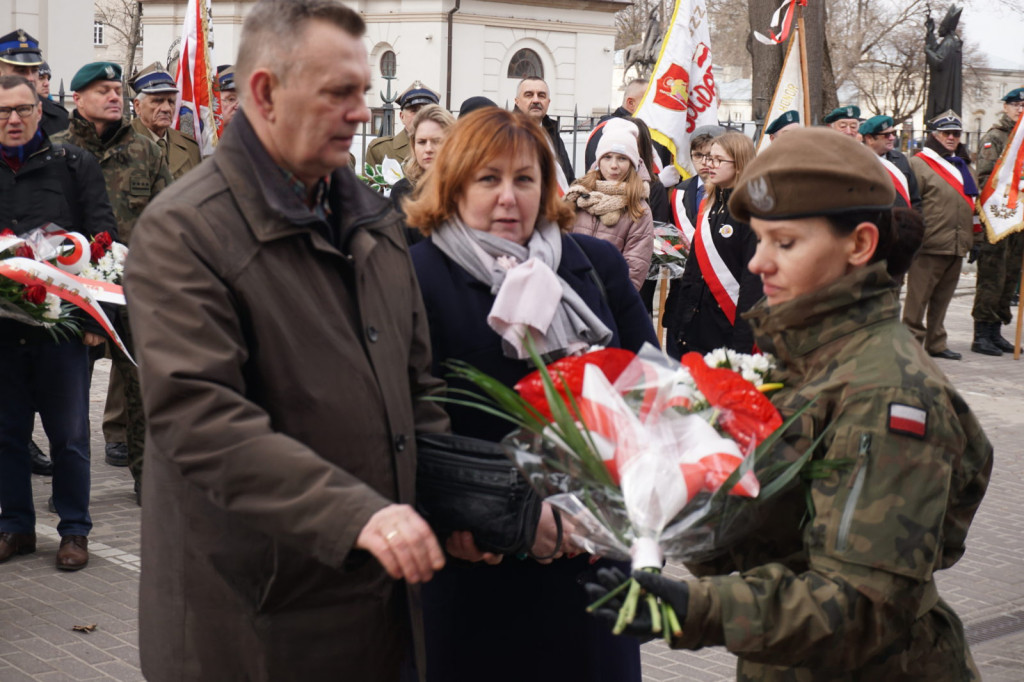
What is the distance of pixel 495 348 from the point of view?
11.6 ft

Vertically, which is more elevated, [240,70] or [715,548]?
[240,70]

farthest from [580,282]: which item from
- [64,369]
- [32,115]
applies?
[32,115]

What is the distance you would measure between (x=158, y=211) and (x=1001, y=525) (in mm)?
6207

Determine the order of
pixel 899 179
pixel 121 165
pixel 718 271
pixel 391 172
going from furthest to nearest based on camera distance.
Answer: pixel 899 179 → pixel 391 172 → pixel 121 165 → pixel 718 271

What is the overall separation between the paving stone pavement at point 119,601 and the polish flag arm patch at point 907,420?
3.01 meters

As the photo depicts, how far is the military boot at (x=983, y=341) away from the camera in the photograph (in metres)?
13.5

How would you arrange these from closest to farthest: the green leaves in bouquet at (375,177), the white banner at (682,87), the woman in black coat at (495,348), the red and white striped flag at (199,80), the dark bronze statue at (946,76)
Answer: the woman in black coat at (495,348), the green leaves in bouquet at (375,177), the red and white striped flag at (199,80), the white banner at (682,87), the dark bronze statue at (946,76)

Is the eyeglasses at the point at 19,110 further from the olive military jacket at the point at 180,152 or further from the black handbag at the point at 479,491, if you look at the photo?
the black handbag at the point at 479,491

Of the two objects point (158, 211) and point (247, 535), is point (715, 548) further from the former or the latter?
point (158, 211)

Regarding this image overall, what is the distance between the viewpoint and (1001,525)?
7.38 metres

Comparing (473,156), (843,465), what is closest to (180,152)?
(473,156)

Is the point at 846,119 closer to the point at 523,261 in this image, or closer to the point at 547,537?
the point at 523,261

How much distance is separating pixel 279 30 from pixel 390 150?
7495 mm

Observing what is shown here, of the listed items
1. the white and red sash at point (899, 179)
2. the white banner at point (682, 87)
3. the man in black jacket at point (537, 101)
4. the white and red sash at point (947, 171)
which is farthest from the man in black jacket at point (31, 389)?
the white and red sash at point (947, 171)
